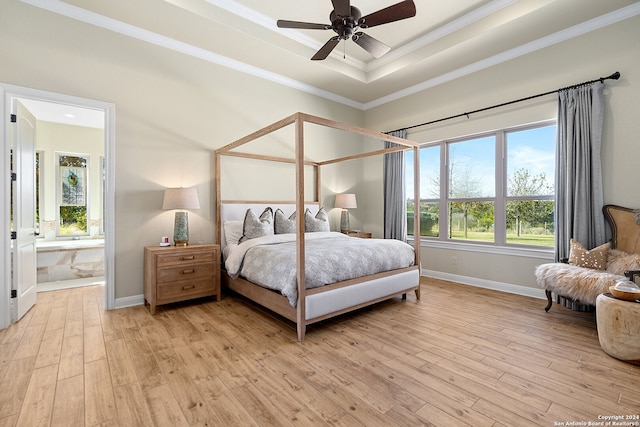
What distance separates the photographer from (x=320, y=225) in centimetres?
434

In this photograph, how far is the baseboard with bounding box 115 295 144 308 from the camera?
3305 mm

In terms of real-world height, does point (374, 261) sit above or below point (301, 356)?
above

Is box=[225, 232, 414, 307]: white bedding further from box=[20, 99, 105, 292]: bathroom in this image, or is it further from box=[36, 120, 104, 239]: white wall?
box=[36, 120, 104, 239]: white wall

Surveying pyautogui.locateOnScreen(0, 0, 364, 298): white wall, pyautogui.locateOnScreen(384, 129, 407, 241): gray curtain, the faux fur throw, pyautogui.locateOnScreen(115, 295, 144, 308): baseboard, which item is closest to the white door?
pyautogui.locateOnScreen(0, 0, 364, 298): white wall

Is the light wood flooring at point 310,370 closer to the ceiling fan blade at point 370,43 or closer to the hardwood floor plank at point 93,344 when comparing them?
the hardwood floor plank at point 93,344

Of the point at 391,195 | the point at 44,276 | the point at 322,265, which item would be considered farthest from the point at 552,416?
the point at 44,276

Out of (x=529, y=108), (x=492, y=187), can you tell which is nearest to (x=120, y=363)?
(x=492, y=187)

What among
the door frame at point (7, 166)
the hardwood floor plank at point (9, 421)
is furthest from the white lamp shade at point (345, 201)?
the hardwood floor plank at point (9, 421)

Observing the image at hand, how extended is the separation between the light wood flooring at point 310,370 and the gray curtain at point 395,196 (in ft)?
6.69

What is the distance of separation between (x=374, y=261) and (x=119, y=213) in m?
2.93

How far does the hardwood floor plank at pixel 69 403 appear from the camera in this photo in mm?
1505

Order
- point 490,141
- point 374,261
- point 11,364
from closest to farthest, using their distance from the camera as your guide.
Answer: point 11,364, point 374,261, point 490,141

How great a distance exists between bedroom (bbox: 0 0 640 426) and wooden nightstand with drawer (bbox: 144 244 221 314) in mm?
445

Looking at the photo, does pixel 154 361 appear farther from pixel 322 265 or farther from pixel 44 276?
pixel 44 276
